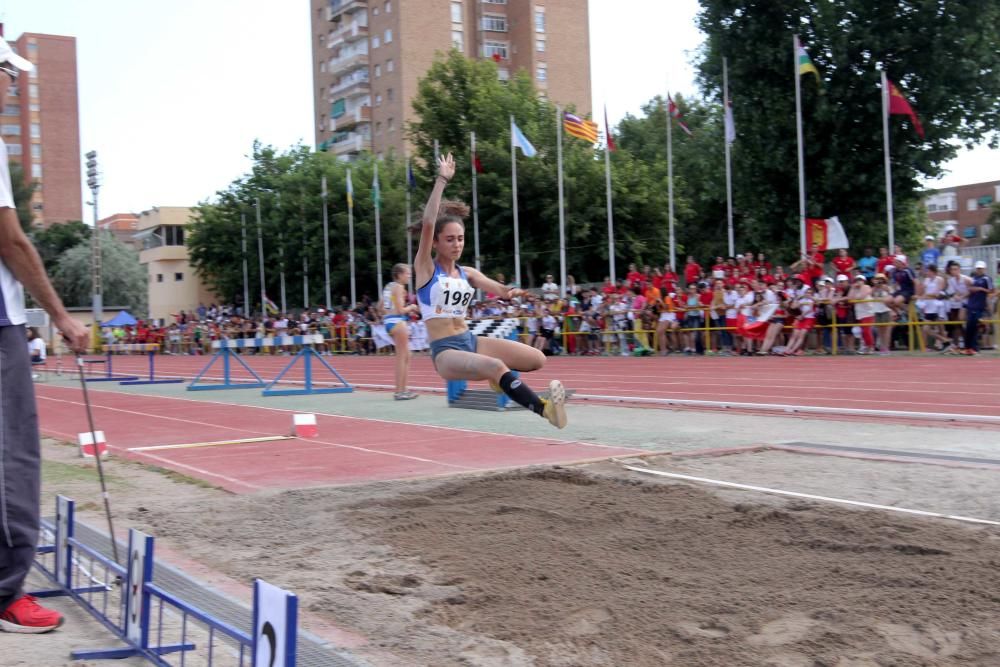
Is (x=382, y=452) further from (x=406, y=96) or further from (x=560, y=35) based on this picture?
(x=560, y=35)

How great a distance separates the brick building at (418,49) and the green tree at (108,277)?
72.6ft

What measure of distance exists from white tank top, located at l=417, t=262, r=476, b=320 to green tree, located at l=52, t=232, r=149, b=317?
76833 mm

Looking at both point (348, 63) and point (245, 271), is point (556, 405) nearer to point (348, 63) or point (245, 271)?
point (245, 271)

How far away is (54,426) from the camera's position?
13.6 meters

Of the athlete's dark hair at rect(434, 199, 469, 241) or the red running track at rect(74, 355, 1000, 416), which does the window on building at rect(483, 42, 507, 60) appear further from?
the athlete's dark hair at rect(434, 199, 469, 241)

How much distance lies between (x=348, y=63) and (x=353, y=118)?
15.4 ft

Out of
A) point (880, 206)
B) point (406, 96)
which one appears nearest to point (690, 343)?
point (880, 206)

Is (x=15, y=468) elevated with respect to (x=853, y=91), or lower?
lower

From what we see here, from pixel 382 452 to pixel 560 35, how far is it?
2826 inches

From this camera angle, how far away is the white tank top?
714 centimetres

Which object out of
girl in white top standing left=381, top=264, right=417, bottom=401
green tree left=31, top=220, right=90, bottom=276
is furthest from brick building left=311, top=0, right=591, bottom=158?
girl in white top standing left=381, top=264, right=417, bottom=401

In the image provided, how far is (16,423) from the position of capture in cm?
384

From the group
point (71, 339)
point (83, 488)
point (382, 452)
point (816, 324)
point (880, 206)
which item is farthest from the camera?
point (880, 206)

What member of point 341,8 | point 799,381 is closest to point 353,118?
point 341,8
